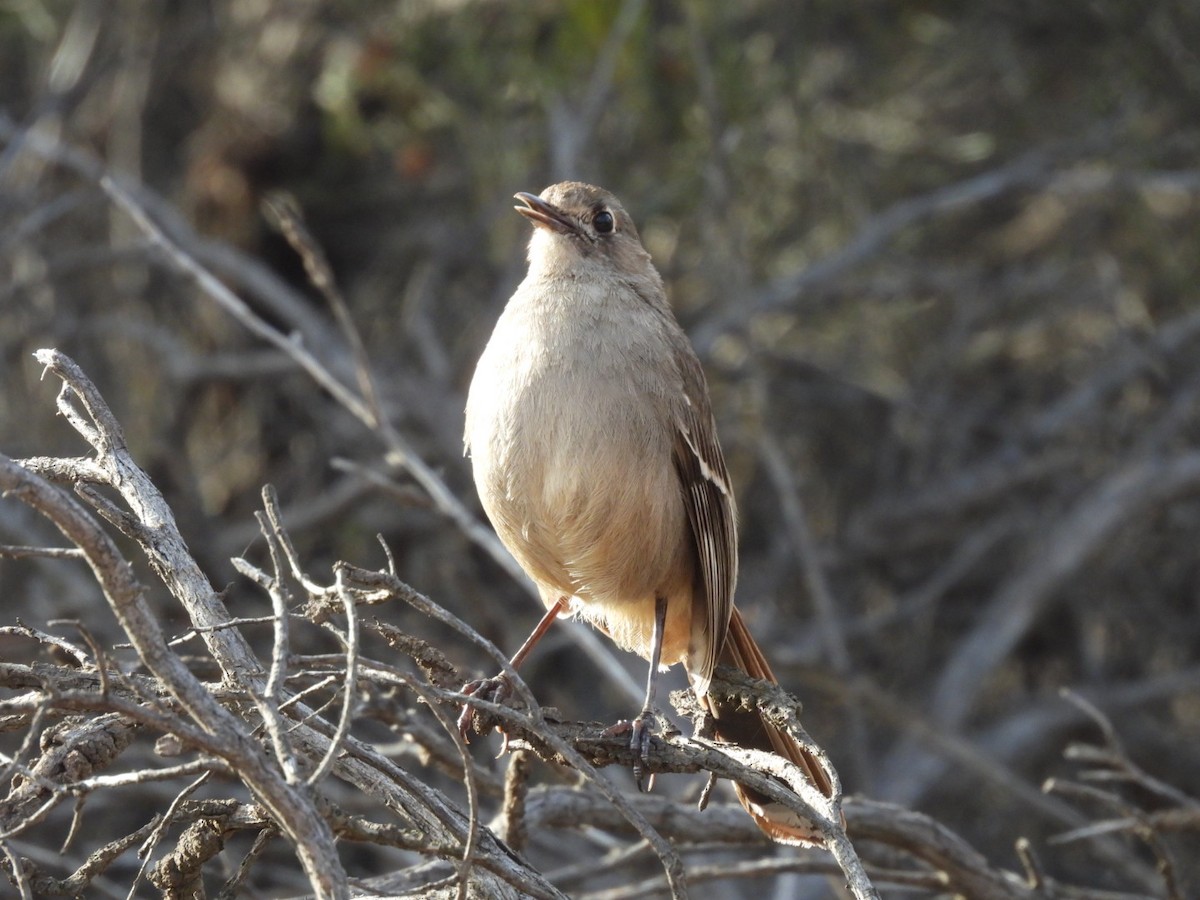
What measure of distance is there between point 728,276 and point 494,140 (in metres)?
1.29

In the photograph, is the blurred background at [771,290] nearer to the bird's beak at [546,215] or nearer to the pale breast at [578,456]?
the bird's beak at [546,215]

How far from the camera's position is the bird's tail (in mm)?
3672

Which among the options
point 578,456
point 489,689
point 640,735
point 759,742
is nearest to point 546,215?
point 578,456

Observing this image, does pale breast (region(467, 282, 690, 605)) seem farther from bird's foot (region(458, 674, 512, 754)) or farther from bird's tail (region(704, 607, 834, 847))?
bird's foot (region(458, 674, 512, 754))

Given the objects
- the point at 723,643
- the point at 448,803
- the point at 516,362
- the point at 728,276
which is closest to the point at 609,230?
the point at 516,362

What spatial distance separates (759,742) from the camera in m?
4.21

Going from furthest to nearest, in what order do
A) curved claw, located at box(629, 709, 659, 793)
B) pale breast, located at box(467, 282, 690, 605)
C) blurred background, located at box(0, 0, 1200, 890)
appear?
1. blurred background, located at box(0, 0, 1200, 890)
2. pale breast, located at box(467, 282, 690, 605)
3. curved claw, located at box(629, 709, 659, 793)

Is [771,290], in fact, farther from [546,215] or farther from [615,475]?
[615,475]

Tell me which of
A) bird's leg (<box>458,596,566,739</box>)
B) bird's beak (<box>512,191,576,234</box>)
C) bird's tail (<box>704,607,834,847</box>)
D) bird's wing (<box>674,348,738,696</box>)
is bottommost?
bird's tail (<box>704,607,834,847</box>)

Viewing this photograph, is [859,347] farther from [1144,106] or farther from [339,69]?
[339,69]

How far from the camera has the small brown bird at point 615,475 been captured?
4184mm

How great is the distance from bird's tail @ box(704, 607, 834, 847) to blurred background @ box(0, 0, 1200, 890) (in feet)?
4.95

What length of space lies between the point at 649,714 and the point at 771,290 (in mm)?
3491

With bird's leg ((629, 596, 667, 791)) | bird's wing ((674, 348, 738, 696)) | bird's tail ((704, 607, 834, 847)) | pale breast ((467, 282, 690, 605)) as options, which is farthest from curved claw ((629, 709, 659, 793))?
pale breast ((467, 282, 690, 605))
